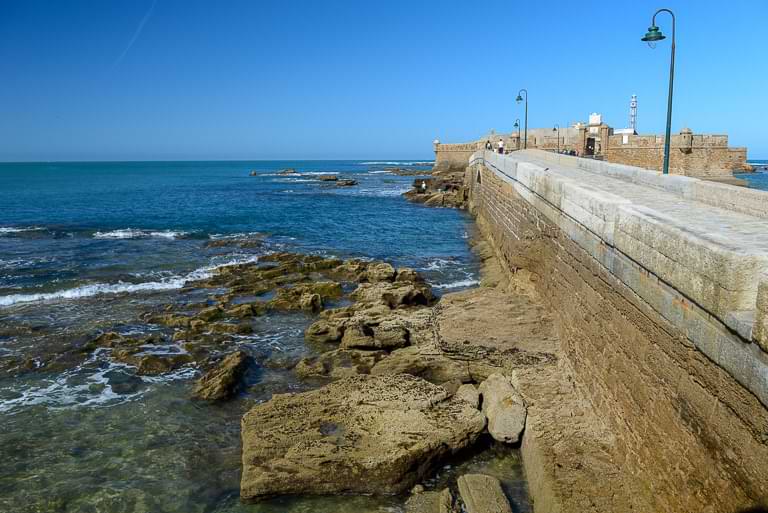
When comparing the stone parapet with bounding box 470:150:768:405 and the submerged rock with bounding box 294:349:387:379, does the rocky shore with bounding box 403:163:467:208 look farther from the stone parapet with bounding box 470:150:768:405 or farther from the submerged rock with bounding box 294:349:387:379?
the stone parapet with bounding box 470:150:768:405

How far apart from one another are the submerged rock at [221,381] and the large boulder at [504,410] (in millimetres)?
3853

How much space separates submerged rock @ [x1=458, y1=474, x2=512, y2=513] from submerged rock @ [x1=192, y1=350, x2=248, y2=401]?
4159 mm

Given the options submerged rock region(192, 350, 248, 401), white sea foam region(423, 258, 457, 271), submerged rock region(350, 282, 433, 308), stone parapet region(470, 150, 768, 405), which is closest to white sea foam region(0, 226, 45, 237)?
white sea foam region(423, 258, 457, 271)

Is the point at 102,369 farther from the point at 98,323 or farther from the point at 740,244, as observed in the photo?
the point at 740,244

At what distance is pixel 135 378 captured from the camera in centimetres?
898

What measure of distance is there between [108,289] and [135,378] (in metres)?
6.90

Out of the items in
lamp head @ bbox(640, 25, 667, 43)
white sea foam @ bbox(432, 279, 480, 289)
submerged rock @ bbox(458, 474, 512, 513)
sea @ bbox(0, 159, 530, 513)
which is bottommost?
white sea foam @ bbox(432, 279, 480, 289)

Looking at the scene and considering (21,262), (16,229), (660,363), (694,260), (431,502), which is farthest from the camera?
(16,229)

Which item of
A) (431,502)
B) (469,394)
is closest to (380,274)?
(469,394)

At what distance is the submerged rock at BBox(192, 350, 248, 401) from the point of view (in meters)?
8.15

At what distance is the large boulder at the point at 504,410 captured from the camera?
20.1ft

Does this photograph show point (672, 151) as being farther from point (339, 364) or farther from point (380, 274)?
point (339, 364)

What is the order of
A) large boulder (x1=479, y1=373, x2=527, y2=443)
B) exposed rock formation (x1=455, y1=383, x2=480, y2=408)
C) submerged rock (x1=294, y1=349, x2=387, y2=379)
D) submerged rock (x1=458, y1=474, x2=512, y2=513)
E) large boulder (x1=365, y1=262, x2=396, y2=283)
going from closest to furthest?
submerged rock (x1=458, y1=474, x2=512, y2=513) < large boulder (x1=479, y1=373, x2=527, y2=443) < exposed rock formation (x1=455, y1=383, x2=480, y2=408) < submerged rock (x1=294, y1=349, x2=387, y2=379) < large boulder (x1=365, y1=262, x2=396, y2=283)

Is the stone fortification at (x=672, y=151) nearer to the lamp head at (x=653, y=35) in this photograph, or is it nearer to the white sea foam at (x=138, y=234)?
the lamp head at (x=653, y=35)
